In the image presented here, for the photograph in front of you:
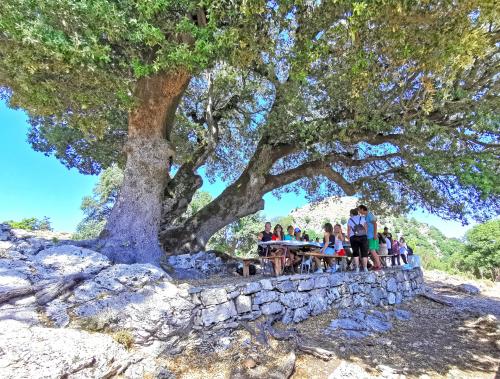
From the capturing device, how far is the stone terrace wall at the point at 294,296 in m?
5.39

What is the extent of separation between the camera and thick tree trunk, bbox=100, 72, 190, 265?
7.65 metres

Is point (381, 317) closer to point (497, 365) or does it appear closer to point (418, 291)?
point (497, 365)

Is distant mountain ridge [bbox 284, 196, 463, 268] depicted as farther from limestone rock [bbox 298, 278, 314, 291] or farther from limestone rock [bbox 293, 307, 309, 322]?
limestone rock [bbox 293, 307, 309, 322]

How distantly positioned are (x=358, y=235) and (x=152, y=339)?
17.5 feet

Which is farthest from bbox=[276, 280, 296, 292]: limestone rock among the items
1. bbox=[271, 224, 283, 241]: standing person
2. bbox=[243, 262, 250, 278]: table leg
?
bbox=[271, 224, 283, 241]: standing person

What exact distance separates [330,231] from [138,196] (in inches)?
193

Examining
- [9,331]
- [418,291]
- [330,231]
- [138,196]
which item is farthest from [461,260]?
[9,331]

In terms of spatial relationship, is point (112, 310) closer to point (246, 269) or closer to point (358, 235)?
point (246, 269)

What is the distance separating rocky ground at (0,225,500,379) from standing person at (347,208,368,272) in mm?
2098

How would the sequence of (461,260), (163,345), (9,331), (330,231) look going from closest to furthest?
(9,331) → (163,345) → (330,231) → (461,260)

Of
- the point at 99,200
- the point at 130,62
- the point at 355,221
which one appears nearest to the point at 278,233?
the point at 355,221

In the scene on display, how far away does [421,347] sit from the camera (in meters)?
5.92

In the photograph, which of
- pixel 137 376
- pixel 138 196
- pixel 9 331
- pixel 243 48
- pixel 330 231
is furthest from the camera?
pixel 330 231

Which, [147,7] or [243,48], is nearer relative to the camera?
[147,7]
